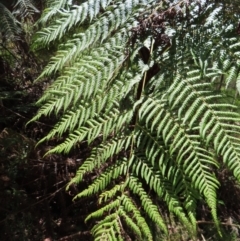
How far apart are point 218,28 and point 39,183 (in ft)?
3.79

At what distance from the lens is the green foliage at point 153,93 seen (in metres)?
1.67

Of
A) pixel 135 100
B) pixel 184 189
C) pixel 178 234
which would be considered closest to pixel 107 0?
pixel 135 100

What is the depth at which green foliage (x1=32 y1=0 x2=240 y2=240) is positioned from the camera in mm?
1669

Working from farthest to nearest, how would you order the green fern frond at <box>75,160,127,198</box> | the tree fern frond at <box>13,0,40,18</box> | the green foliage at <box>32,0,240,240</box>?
the tree fern frond at <box>13,0,40,18</box> < the green fern frond at <box>75,160,127,198</box> < the green foliage at <box>32,0,240,240</box>

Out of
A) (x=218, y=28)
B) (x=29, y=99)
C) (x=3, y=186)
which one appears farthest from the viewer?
(x=29, y=99)

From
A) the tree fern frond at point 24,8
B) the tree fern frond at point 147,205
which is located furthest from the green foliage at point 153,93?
the tree fern frond at point 24,8

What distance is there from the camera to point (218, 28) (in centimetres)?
175

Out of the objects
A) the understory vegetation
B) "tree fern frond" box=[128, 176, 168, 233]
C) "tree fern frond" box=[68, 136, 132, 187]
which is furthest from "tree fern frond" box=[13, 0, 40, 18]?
"tree fern frond" box=[128, 176, 168, 233]

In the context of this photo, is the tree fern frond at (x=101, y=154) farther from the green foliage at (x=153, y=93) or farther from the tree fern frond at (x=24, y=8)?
the tree fern frond at (x=24, y=8)

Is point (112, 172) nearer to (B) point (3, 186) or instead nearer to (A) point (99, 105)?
(A) point (99, 105)

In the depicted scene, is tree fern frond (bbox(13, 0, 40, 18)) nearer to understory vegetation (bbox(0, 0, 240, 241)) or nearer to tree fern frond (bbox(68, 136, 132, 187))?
understory vegetation (bbox(0, 0, 240, 241))

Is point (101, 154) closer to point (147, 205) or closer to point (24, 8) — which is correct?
point (147, 205)

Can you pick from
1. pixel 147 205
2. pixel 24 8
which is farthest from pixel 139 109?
pixel 24 8

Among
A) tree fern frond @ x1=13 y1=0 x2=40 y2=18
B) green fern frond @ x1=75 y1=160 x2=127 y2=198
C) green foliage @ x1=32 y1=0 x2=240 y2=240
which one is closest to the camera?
green foliage @ x1=32 y1=0 x2=240 y2=240
